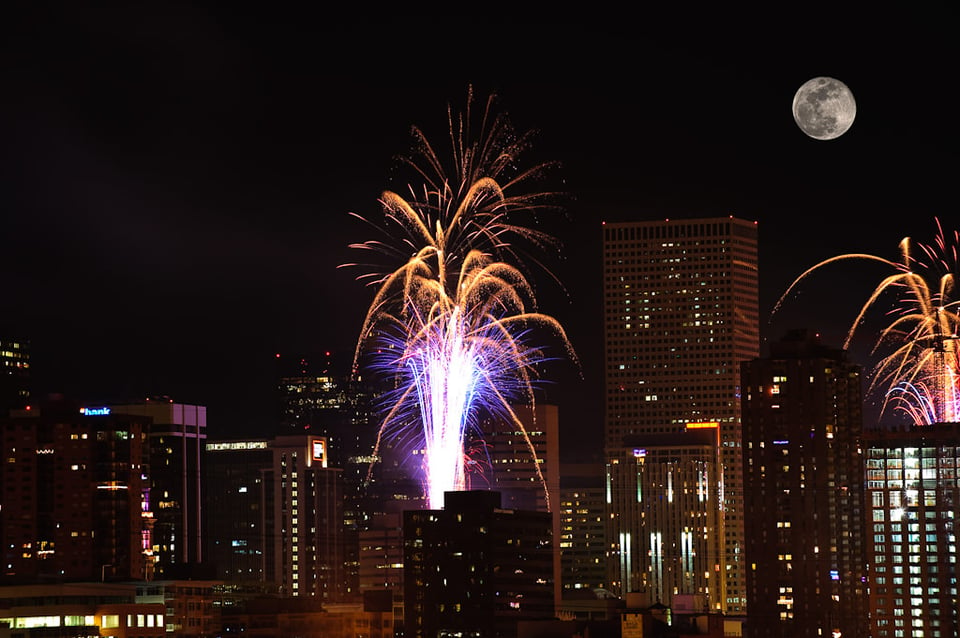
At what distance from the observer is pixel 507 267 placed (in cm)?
15688

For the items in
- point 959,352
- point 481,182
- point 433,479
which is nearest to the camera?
point 481,182

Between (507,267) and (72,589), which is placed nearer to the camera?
(507,267)

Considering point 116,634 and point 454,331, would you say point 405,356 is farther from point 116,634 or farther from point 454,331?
point 116,634

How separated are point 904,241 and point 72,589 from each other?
278 ft

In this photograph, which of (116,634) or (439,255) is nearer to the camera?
(439,255)

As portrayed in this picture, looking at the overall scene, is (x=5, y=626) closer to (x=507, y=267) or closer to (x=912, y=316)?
(x=507, y=267)

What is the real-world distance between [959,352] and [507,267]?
179 ft

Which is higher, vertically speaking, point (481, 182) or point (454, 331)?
point (481, 182)

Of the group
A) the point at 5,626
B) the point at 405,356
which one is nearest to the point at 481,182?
the point at 405,356

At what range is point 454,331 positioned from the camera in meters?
162

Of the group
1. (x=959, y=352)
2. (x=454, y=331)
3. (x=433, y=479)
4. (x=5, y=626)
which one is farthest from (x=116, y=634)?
(x=959, y=352)

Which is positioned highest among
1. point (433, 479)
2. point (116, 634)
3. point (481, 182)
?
point (481, 182)

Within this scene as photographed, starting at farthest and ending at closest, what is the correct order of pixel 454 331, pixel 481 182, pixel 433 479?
pixel 433 479, pixel 454 331, pixel 481 182

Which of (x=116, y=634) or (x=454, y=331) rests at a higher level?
(x=454, y=331)
